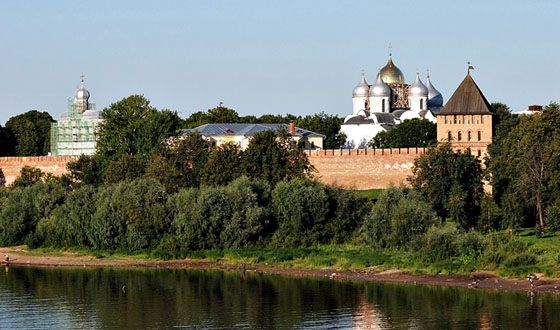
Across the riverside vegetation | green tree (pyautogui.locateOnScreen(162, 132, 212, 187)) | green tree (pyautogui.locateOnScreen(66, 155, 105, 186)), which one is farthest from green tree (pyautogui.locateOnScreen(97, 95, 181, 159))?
the riverside vegetation

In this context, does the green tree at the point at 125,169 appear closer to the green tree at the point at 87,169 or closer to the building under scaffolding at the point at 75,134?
the green tree at the point at 87,169

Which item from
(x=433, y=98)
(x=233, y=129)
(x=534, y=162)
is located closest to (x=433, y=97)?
(x=433, y=98)

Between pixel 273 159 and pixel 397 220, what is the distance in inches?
497

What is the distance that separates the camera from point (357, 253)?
4341 centimetres

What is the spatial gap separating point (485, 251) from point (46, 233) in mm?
16617

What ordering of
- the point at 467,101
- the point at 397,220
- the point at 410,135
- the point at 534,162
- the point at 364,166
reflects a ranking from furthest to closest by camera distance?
the point at 410,135 < the point at 364,166 < the point at 467,101 < the point at 534,162 < the point at 397,220

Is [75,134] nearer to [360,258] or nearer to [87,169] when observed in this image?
[87,169]

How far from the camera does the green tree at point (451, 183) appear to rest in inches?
1822

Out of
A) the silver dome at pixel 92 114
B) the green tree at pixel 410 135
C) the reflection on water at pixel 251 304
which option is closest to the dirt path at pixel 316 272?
the reflection on water at pixel 251 304

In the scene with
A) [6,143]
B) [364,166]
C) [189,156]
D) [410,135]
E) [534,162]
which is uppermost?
[6,143]

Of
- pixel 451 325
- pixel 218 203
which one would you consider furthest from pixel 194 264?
pixel 451 325

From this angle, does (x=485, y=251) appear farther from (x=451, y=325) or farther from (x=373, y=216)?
(x=451, y=325)

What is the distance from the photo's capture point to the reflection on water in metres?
33.2

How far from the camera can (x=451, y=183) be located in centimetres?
4703
